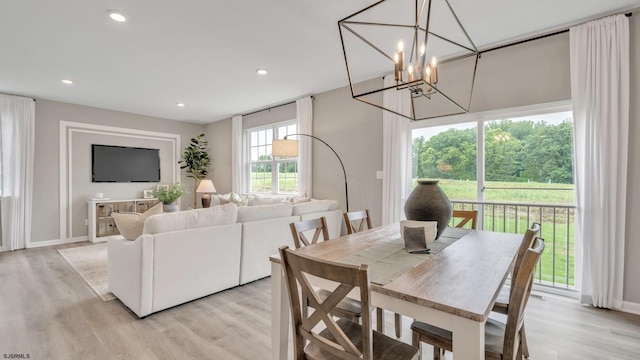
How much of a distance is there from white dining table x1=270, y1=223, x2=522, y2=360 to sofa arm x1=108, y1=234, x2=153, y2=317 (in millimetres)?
1446

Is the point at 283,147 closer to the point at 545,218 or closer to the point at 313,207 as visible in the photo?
the point at 313,207

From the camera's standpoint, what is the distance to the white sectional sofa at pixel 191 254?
2.46 metres

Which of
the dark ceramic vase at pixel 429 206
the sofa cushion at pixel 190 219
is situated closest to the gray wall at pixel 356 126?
the dark ceramic vase at pixel 429 206

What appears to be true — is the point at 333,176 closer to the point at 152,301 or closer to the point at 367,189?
the point at 367,189

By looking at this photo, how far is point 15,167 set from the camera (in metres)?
4.71

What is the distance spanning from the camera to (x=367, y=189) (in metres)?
4.24

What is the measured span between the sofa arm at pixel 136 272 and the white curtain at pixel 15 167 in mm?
3632

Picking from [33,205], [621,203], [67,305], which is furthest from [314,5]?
[33,205]

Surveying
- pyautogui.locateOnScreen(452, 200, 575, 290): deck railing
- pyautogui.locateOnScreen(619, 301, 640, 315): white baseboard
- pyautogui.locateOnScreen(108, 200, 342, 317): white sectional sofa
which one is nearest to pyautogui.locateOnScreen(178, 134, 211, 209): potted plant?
pyautogui.locateOnScreen(108, 200, 342, 317): white sectional sofa

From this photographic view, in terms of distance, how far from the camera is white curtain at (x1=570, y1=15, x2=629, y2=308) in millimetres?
2494

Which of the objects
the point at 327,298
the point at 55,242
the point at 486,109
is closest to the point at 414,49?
the point at 486,109

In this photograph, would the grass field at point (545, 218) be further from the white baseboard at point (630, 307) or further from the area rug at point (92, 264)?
the area rug at point (92, 264)

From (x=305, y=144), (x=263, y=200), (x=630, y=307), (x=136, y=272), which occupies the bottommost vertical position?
(x=630, y=307)

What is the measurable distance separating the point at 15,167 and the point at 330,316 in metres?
6.19
